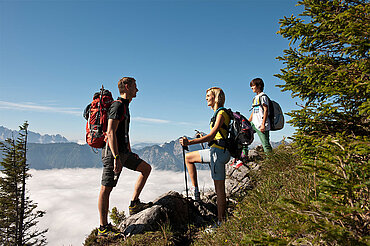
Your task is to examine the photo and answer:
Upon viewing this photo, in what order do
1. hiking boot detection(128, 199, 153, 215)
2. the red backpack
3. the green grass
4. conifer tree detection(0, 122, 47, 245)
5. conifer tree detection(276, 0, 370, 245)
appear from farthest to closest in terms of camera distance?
conifer tree detection(0, 122, 47, 245) < hiking boot detection(128, 199, 153, 215) < the red backpack < the green grass < conifer tree detection(276, 0, 370, 245)

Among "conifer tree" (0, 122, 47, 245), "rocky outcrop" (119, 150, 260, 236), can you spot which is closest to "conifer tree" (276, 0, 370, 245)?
"rocky outcrop" (119, 150, 260, 236)

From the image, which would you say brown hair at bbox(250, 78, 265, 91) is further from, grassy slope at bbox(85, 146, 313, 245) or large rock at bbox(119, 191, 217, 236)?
large rock at bbox(119, 191, 217, 236)

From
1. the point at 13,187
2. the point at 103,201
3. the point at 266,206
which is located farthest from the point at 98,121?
the point at 13,187

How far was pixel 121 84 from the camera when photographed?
5.20m

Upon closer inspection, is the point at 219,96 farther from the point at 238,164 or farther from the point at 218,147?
the point at 238,164

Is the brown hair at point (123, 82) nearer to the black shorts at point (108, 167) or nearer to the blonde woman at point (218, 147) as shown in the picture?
the black shorts at point (108, 167)

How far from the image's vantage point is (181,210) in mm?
5844

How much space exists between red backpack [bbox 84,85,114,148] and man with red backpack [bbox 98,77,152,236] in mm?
209

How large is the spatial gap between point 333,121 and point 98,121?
4.84m

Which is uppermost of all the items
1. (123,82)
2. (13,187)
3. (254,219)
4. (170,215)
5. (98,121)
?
(123,82)

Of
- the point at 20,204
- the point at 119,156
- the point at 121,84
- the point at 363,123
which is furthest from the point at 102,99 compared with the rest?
the point at 20,204

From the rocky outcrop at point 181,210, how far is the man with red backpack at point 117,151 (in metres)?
0.59

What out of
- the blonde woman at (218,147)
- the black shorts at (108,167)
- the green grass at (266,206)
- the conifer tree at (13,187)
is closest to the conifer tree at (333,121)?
the green grass at (266,206)

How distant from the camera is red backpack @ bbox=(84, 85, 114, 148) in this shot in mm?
5000
